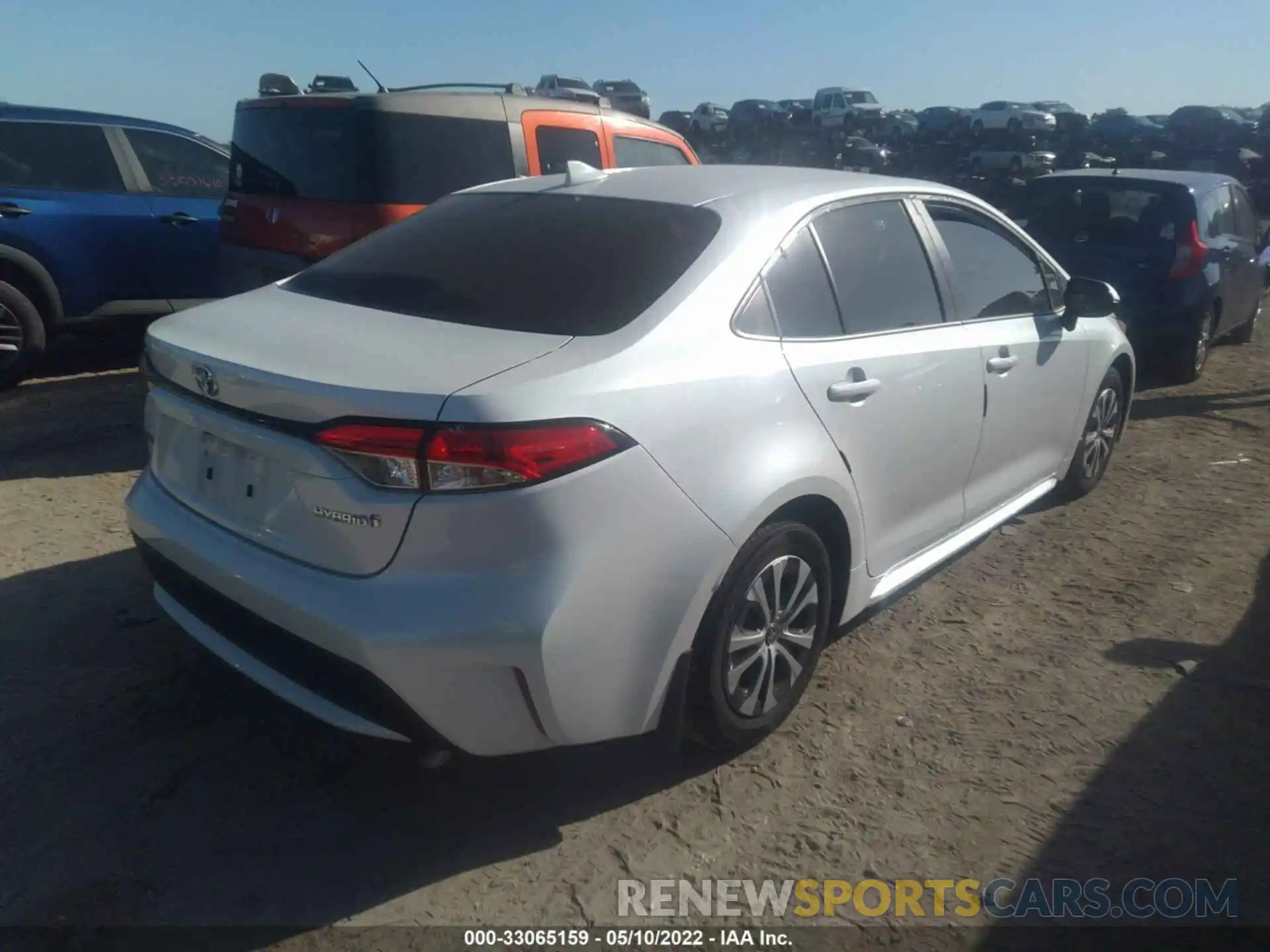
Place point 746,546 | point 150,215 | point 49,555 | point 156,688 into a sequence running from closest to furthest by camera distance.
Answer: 1. point 746,546
2. point 156,688
3. point 49,555
4. point 150,215

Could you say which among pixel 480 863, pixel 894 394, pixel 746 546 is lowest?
pixel 480 863

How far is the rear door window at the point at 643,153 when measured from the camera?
6918mm

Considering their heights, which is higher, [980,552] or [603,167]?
[603,167]

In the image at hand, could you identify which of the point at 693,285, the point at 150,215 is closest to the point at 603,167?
the point at 150,215

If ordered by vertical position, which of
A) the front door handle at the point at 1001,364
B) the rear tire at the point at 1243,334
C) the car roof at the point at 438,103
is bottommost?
the rear tire at the point at 1243,334

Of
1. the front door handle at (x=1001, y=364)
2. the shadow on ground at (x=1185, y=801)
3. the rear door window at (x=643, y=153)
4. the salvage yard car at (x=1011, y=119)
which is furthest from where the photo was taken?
the salvage yard car at (x=1011, y=119)

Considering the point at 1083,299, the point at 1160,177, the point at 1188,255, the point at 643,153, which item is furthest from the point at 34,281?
the point at 1160,177

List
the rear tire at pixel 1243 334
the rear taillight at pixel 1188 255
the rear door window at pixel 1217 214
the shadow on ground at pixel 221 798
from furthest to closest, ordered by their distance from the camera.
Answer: the rear tire at pixel 1243 334 → the rear door window at pixel 1217 214 → the rear taillight at pixel 1188 255 → the shadow on ground at pixel 221 798

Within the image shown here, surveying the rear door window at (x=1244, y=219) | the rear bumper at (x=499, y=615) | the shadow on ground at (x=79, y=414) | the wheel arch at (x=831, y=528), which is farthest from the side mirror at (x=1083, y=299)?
the rear door window at (x=1244, y=219)

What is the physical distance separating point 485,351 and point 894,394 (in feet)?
4.82

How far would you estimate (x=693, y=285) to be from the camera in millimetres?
2906

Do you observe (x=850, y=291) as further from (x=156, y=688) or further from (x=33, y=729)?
(x=33, y=729)

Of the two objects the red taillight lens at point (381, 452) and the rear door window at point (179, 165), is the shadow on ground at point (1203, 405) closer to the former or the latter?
the red taillight lens at point (381, 452)

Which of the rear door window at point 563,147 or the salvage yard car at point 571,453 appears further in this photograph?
the rear door window at point 563,147
